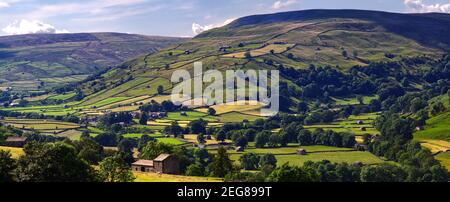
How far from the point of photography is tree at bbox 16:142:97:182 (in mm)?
44062

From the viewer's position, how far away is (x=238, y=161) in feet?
396

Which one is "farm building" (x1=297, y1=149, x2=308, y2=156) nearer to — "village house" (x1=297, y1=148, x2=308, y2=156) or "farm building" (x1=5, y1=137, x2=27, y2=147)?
"village house" (x1=297, y1=148, x2=308, y2=156)

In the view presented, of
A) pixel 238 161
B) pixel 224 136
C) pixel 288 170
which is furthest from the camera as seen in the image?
pixel 224 136

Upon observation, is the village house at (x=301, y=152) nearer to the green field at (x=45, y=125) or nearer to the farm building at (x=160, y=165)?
the farm building at (x=160, y=165)

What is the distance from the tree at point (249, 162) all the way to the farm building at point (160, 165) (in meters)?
32.4

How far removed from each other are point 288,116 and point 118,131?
6207 centimetres

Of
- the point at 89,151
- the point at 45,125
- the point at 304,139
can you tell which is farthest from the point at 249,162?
the point at 45,125

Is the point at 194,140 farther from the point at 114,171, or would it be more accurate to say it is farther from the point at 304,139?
the point at 114,171

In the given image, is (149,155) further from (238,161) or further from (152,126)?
(152,126)

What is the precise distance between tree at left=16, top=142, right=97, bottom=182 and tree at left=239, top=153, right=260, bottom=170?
67.2 meters

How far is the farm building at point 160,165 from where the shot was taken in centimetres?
7981

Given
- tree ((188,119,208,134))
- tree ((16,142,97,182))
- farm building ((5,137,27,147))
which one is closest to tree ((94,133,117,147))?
tree ((188,119,208,134))

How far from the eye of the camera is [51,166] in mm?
45188
